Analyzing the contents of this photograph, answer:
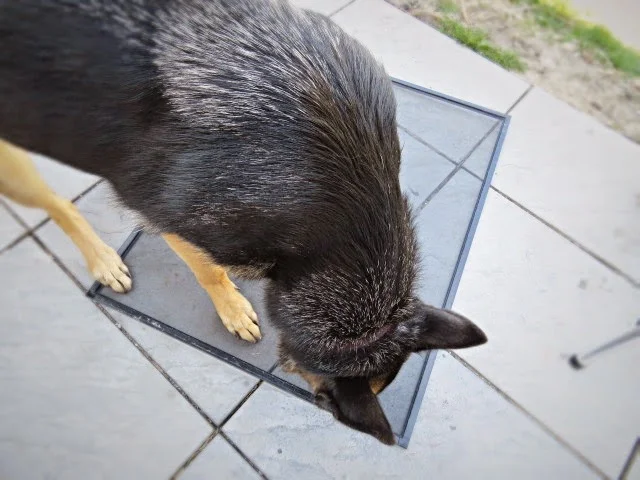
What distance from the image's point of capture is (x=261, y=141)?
1.64 m

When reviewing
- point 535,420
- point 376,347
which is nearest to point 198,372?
point 376,347

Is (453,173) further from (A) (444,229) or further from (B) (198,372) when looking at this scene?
(B) (198,372)

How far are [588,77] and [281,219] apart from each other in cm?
280

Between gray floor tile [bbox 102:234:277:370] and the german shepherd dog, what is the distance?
73 centimetres

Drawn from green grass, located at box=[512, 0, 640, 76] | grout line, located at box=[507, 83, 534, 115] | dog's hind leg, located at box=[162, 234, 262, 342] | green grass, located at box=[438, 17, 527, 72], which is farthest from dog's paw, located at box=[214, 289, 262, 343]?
green grass, located at box=[512, 0, 640, 76]

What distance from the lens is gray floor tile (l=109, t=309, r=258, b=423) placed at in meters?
2.41

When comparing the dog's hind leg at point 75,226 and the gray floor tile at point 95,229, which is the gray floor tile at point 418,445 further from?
the gray floor tile at point 95,229

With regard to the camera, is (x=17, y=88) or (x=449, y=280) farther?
(x=449, y=280)

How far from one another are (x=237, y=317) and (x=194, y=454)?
2.14 ft

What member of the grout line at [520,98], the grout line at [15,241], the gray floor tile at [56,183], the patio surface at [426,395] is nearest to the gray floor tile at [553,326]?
the patio surface at [426,395]

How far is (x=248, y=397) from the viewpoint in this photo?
243cm

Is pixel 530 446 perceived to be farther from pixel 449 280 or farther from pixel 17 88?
pixel 17 88

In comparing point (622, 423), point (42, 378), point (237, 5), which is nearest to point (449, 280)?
point (622, 423)

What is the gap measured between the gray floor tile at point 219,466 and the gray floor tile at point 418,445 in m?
0.05
